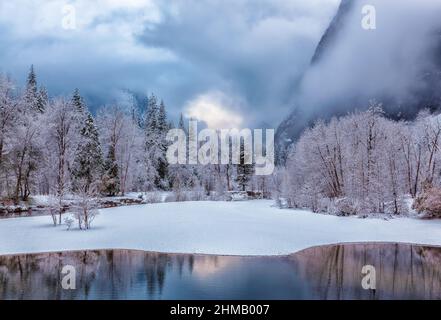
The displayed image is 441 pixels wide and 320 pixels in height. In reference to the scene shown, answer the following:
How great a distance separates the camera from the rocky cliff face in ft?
360

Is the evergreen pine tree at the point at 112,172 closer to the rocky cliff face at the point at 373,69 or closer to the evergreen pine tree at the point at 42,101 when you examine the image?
the evergreen pine tree at the point at 42,101

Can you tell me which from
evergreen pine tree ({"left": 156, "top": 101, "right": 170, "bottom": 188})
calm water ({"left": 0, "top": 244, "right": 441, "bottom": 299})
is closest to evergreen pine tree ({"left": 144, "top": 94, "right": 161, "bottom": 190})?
evergreen pine tree ({"left": 156, "top": 101, "right": 170, "bottom": 188})

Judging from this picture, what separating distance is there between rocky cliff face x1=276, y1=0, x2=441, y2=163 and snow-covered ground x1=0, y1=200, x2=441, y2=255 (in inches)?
3283

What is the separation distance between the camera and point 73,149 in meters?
49.8

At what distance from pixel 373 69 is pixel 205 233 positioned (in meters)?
113

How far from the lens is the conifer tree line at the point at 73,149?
1704 inches

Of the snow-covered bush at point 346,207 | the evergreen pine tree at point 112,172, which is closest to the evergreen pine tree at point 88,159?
the evergreen pine tree at point 112,172

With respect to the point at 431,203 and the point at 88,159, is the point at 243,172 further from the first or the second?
the point at 431,203

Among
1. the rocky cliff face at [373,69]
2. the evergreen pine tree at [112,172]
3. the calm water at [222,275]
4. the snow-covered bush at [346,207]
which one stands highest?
the rocky cliff face at [373,69]

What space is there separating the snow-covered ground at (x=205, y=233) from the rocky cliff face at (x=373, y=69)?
8338 centimetres

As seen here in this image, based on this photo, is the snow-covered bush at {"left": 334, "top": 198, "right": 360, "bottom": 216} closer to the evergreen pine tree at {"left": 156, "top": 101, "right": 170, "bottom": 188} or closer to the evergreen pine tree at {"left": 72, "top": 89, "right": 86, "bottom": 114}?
the evergreen pine tree at {"left": 72, "top": 89, "right": 86, "bottom": 114}

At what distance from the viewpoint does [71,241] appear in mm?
22328

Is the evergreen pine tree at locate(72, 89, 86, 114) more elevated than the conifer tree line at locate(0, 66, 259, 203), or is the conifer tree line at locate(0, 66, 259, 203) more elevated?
the evergreen pine tree at locate(72, 89, 86, 114)
